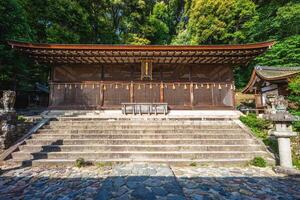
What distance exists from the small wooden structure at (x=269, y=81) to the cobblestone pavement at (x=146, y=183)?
31.0 feet

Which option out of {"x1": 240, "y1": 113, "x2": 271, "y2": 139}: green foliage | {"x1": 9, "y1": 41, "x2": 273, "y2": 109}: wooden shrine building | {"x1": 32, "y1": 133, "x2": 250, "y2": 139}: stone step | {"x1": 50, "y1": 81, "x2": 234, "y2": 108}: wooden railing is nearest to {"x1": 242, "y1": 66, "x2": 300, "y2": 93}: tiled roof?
{"x1": 9, "y1": 41, "x2": 273, "y2": 109}: wooden shrine building

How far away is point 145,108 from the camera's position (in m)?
10.4

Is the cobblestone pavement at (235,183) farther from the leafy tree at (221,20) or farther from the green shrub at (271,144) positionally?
the leafy tree at (221,20)

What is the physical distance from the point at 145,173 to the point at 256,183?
3236 millimetres

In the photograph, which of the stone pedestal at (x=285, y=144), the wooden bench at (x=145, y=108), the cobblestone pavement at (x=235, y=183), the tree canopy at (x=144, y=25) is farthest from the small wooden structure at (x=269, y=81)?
the cobblestone pavement at (x=235, y=183)

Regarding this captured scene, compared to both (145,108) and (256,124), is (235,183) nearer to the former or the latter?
(256,124)

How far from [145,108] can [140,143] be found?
10.2 ft

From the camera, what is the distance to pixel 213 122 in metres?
9.37

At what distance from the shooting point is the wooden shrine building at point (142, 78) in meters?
10.5

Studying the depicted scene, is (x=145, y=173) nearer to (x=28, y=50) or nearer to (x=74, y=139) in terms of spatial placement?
(x=74, y=139)

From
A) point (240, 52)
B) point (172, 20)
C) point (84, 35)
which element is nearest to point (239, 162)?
point (240, 52)

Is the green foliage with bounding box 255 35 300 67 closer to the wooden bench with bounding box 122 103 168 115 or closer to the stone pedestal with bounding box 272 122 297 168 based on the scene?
the stone pedestal with bounding box 272 122 297 168

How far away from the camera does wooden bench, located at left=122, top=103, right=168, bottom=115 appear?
1034 centimetres

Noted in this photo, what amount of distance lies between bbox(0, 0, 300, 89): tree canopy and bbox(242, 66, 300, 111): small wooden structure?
3.03m
